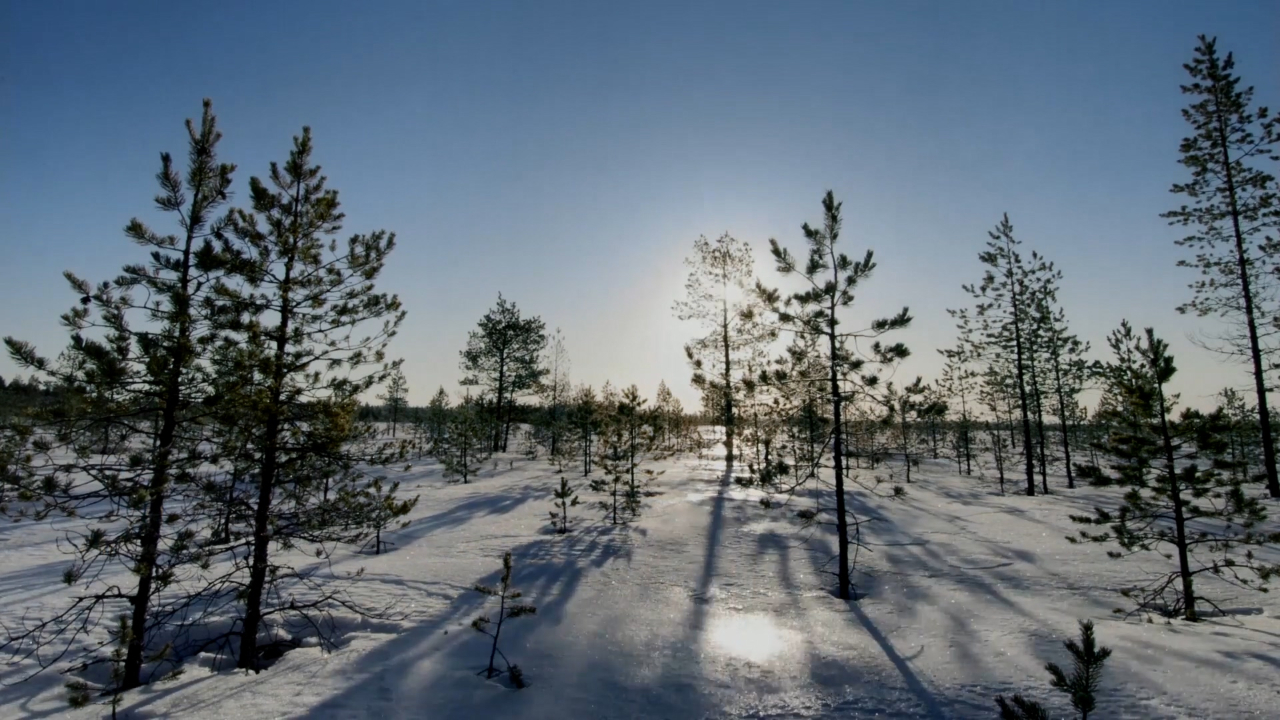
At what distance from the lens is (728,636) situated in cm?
912

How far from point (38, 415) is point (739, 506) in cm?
1802

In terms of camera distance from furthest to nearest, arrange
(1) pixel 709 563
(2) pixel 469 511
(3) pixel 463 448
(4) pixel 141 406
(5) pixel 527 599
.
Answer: (3) pixel 463 448 < (2) pixel 469 511 < (1) pixel 709 563 < (5) pixel 527 599 < (4) pixel 141 406

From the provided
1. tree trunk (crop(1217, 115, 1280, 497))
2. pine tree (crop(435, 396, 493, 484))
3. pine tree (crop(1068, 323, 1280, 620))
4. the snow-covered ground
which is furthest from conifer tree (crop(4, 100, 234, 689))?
tree trunk (crop(1217, 115, 1280, 497))

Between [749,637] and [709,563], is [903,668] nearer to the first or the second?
[749,637]

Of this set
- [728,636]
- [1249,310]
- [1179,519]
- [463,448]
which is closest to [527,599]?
[728,636]

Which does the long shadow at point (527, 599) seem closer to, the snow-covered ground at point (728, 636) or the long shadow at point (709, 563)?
the snow-covered ground at point (728, 636)

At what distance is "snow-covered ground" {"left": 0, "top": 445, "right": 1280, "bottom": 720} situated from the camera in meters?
6.55

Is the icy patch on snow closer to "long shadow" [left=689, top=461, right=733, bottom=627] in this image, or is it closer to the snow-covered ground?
the snow-covered ground

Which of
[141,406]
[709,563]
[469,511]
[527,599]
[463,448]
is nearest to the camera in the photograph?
[141,406]

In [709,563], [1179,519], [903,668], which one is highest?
[1179,519]

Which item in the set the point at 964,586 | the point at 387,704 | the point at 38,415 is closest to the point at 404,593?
the point at 387,704

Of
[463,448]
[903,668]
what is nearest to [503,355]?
[463,448]

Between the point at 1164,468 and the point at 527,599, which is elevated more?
the point at 1164,468

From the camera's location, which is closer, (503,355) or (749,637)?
(749,637)
